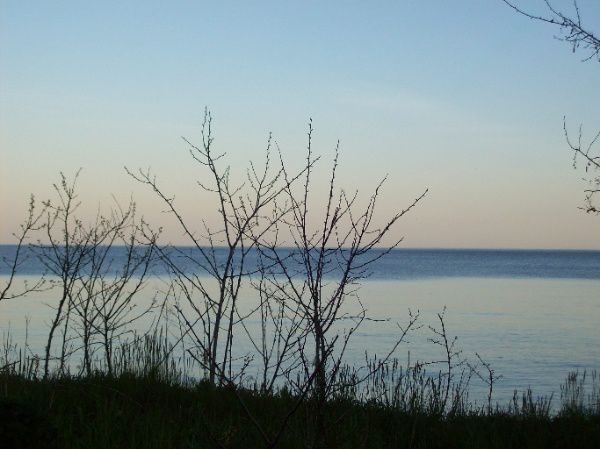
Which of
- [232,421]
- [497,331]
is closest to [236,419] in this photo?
[232,421]

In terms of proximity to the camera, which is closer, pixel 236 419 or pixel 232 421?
pixel 232 421

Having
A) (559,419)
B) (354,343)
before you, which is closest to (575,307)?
(354,343)

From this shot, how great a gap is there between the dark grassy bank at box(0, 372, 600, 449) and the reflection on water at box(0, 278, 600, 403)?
162 inches

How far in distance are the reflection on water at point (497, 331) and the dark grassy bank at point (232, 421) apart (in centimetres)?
411

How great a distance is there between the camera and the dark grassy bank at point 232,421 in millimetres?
5965

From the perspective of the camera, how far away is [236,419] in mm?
Answer: 7117

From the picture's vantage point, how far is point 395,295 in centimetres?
Answer: 3972

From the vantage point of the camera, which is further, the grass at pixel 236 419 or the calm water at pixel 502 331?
the calm water at pixel 502 331

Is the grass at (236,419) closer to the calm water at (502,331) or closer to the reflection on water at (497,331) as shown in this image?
the calm water at (502,331)

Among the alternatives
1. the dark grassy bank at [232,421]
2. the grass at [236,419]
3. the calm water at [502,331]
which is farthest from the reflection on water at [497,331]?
the dark grassy bank at [232,421]

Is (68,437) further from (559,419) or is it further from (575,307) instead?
(575,307)

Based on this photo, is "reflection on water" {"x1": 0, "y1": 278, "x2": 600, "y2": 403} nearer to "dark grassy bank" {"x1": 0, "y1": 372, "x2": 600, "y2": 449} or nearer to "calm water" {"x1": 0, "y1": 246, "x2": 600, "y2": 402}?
"calm water" {"x1": 0, "y1": 246, "x2": 600, "y2": 402}

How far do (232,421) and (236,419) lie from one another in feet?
1.07

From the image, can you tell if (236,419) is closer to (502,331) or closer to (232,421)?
(232,421)
